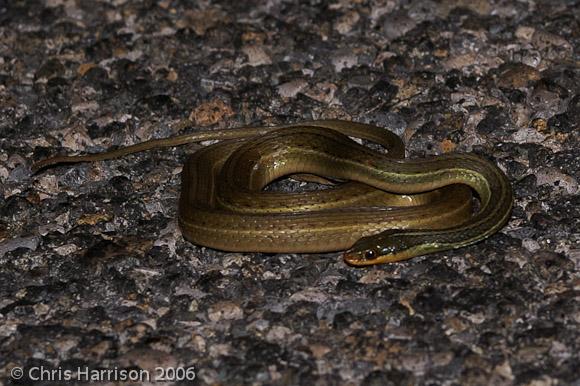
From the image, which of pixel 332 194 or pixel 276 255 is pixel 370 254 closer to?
pixel 276 255

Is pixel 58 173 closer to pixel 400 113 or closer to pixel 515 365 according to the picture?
pixel 400 113

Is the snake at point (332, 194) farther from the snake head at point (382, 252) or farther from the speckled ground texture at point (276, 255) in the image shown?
the speckled ground texture at point (276, 255)

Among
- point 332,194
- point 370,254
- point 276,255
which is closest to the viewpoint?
point 370,254

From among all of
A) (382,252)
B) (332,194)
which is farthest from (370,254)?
(332,194)

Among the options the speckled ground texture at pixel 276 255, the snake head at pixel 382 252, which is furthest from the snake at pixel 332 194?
the speckled ground texture at pixel 276 255

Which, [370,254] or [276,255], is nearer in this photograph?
[370,254]
